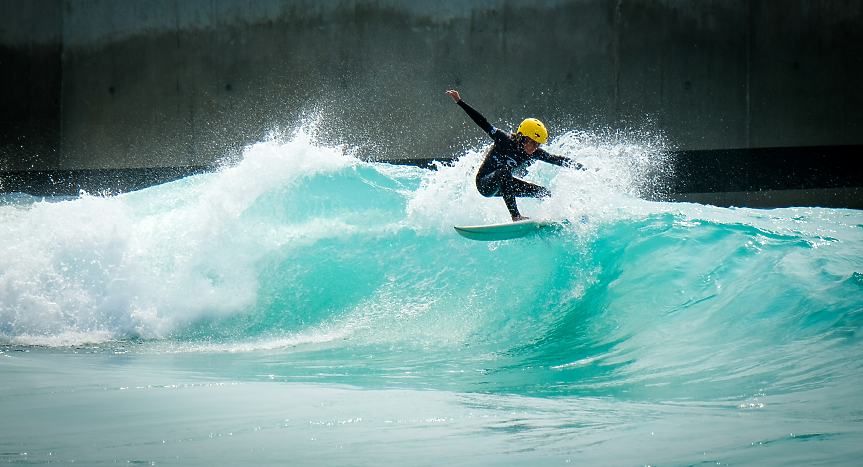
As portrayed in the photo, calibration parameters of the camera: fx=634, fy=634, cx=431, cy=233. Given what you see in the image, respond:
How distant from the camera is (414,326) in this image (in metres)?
5.17

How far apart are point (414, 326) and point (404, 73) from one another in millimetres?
6605

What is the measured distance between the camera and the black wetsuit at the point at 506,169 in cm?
527

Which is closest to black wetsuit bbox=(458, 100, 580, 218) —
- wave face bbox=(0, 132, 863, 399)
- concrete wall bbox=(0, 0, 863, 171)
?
wave face bbox=(0, 132, 863, 399)

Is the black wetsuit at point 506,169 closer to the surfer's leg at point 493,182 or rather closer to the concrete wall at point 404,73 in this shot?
the surfer's leg at point 493,182

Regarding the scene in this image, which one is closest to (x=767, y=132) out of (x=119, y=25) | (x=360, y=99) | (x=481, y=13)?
(x=481, y=13)

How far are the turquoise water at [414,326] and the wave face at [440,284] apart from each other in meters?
0.02

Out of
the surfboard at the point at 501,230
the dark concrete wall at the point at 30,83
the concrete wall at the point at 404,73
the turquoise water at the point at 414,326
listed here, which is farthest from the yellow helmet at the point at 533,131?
the dark concrete wall at the point at 30,83

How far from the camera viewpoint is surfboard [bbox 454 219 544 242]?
5184 millimetres

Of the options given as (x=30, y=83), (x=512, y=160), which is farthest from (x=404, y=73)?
(x=30, y=83)

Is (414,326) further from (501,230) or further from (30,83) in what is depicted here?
(30,83)

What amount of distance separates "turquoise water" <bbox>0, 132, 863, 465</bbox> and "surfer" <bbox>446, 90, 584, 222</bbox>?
0.39 metres

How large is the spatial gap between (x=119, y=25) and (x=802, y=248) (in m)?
11.6

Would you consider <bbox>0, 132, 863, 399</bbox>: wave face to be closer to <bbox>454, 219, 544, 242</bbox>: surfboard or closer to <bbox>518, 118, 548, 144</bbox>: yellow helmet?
<bbox>454, 219, 544, 242</bbox>: surfboard

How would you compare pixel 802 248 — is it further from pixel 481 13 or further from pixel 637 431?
pixel 481 13
